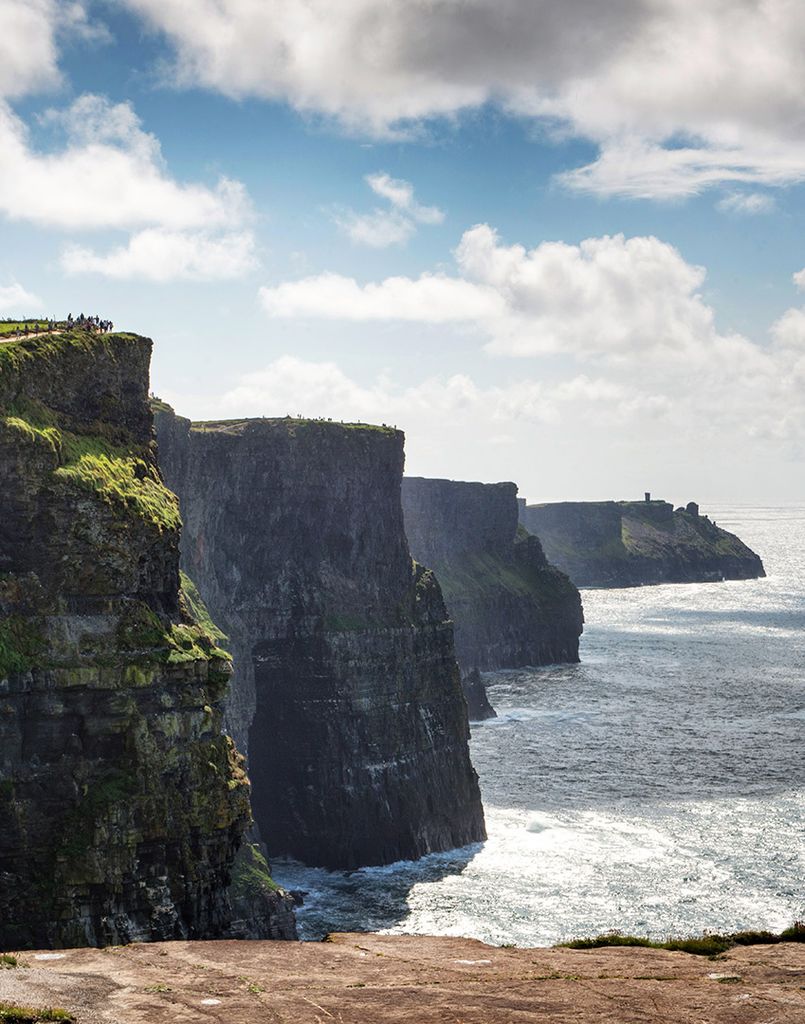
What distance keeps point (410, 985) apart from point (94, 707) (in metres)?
24.3

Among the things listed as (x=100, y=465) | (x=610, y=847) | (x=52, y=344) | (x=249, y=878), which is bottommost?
(x=610, y=847)

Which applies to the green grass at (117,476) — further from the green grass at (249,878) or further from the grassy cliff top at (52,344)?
the green grass at (249,878)

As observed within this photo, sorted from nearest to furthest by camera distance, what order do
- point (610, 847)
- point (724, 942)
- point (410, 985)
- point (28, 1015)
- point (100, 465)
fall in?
point (28, 1015)
point (410, 985)
point (724, 942)
point (100, 465)
point (610, 847)

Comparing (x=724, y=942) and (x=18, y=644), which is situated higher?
(x=18, y=644)

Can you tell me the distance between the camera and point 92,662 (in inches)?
2231

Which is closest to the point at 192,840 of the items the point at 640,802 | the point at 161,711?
the point at 161,711

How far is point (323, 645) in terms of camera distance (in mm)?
107125

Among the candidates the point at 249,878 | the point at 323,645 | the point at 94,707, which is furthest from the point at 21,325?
the point at 323,645

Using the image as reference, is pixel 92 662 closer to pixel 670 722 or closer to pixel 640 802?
pixel 640 802

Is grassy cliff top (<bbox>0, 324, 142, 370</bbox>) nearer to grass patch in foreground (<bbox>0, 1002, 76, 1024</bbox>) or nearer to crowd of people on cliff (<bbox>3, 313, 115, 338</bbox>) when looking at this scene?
crowd of people on cliff (<bbox>3, 313, 115, 338</bbox>)

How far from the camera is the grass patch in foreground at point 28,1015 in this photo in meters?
32.1

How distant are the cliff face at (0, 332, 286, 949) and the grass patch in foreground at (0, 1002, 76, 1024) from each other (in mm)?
21102

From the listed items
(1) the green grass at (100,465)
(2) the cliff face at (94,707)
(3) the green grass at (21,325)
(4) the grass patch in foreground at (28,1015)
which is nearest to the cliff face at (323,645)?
(3) the green grass at (21,325)

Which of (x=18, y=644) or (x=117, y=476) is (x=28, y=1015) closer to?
(x=18, y=644)
